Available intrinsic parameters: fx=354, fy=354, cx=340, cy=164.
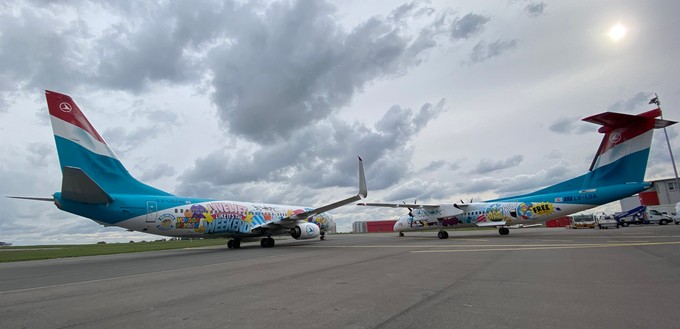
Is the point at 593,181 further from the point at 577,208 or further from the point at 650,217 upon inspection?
the point at 650,217

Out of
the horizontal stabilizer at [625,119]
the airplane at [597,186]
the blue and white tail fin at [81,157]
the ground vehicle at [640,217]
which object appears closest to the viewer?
the blue and white tail fin at [81,157]

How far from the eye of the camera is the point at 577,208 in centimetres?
2395

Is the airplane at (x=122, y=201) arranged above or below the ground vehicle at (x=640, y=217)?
above

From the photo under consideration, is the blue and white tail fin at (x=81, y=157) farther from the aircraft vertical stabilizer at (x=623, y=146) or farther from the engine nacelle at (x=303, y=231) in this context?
the aircraft vertical stabilizer at (x=623, y=146)

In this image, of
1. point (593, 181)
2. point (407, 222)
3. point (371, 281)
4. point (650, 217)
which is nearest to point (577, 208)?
point (593, 181)

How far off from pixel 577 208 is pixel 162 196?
26.1 m

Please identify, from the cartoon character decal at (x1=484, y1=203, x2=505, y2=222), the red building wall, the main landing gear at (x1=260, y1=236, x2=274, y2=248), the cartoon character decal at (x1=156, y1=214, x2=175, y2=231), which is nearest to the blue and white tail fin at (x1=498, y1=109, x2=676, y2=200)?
the cartoon character decal at (x1=484, y1=203, x2=505, y2=222)

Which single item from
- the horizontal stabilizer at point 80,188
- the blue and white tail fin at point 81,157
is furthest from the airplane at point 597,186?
the horizontal stabilizer at point 80,188

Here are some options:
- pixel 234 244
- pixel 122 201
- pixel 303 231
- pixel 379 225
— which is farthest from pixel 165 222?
pixel 379 225

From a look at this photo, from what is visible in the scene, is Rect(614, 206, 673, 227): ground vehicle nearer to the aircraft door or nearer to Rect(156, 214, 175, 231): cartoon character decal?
Rect(156, 214, 175, 231): cartoon character decal

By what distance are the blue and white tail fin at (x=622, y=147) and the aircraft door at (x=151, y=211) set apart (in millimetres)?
23481

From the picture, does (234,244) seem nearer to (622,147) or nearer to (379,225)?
(622,147)

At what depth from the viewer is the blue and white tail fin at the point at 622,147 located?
20.3 meters

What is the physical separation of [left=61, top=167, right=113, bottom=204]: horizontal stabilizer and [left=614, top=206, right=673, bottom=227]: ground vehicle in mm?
58918
